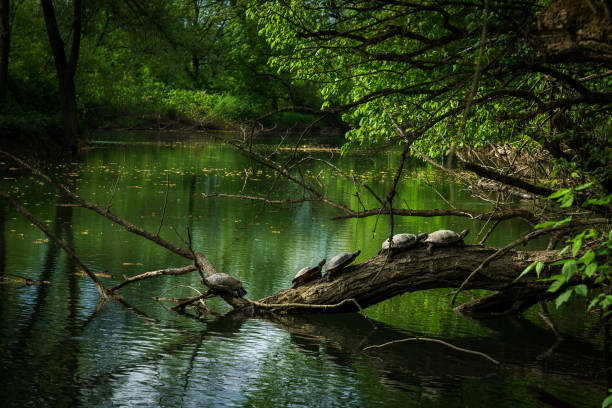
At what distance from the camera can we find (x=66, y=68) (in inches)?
1015

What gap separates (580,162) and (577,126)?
388 mm

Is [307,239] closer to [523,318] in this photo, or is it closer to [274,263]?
[274,263]

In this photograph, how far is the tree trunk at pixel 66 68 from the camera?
23.7 metres

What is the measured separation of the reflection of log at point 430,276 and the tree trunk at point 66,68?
18.2m

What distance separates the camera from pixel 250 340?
7000mm

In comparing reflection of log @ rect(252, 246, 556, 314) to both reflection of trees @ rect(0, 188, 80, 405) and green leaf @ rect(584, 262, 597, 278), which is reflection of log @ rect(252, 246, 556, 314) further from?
green leaf @ rect(584, 262, 597, 278)

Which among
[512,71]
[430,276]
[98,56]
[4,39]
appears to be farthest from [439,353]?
[98,56]

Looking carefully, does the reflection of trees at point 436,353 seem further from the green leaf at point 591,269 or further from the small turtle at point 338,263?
the green leaf at point 591,269

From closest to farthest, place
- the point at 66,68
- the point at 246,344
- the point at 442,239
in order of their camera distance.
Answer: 1. the point at 246,344
2. the point at 442,239
3. the point at 66,68

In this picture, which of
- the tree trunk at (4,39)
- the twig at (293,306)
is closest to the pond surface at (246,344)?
the twig at (293,306)

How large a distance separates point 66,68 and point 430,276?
846 inches

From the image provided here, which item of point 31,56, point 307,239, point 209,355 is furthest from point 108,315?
point 31,56

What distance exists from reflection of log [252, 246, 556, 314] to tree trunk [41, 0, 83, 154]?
59.7ft

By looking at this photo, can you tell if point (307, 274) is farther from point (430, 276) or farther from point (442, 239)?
point (442, 239)
